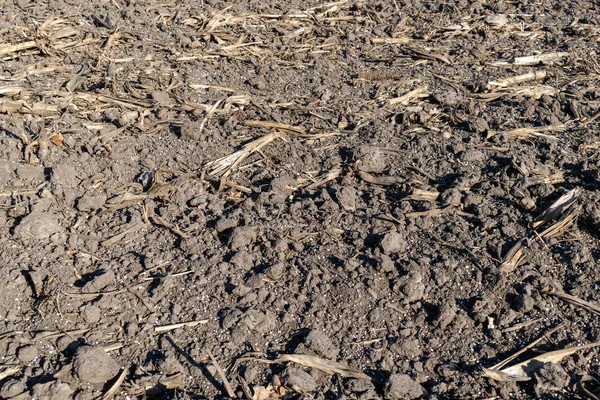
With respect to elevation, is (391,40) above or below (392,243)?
below

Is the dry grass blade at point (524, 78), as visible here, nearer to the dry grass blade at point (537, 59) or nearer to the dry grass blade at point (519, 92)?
the dry grass blade at point (519, 92)

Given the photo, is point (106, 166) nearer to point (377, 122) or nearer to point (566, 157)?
point (377, 122)

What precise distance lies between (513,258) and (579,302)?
374mm

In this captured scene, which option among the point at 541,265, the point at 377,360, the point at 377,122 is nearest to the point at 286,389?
the point at 377,360

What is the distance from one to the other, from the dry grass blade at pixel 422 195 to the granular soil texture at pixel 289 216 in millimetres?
10

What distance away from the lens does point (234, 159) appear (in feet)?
13.4

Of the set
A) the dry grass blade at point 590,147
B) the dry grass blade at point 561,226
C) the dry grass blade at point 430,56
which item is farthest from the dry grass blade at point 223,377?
the dry grass blade at point 430,56

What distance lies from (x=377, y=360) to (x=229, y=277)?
0.84 meters

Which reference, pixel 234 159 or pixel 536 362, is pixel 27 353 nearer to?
pixel 234 159

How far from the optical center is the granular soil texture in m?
2.90

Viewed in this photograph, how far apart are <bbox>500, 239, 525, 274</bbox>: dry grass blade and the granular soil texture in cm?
1

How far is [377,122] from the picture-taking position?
179 inches

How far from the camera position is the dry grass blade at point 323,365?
2859 millimetres

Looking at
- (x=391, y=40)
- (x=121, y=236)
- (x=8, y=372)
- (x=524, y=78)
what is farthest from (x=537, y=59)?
(x=8, y=372)
